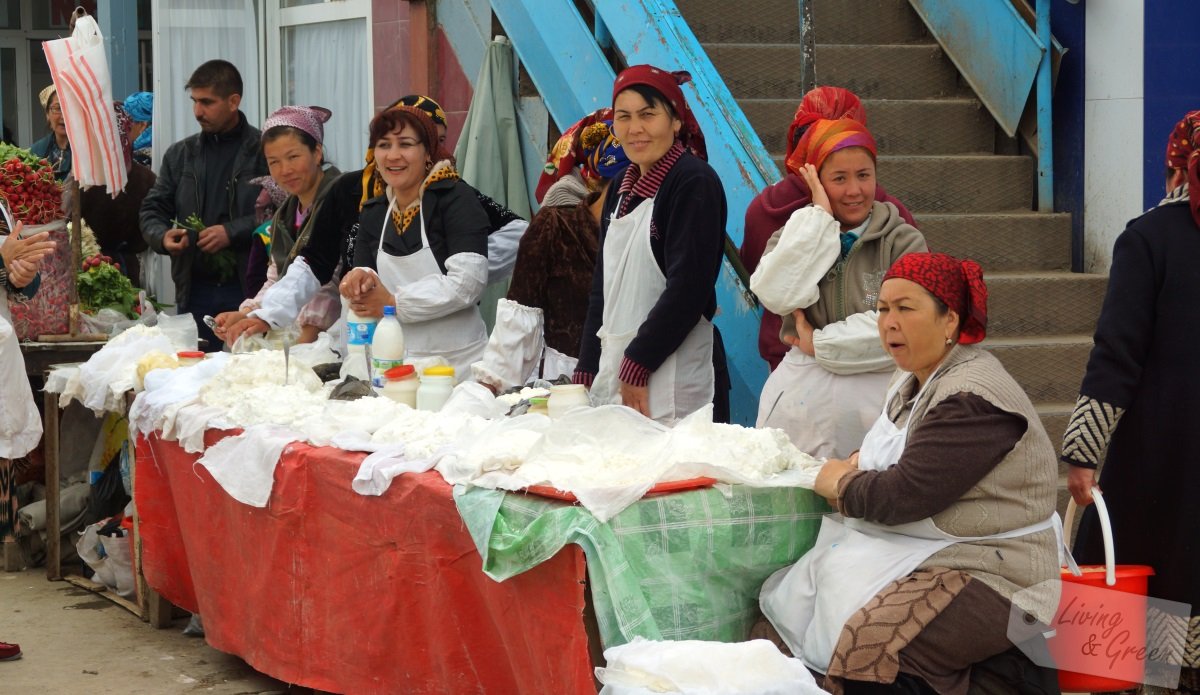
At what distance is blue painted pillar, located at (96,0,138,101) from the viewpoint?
439 inches

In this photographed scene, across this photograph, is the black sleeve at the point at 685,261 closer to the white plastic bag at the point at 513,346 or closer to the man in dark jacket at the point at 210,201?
the white plastic bag at the point at 513,346

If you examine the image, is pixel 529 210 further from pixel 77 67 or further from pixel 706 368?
pixel 706 368

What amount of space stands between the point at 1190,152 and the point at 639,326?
158cm

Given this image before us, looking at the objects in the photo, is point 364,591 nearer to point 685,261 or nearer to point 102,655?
point 685,261

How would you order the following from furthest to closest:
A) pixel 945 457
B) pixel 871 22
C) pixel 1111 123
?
1. pixel 871 22
2. pixel 1111 123
3. pixel 945 457

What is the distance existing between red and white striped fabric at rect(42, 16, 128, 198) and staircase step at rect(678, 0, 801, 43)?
8.80 feet

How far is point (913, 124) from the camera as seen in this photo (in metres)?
6.64

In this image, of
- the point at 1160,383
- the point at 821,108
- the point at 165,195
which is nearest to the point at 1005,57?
the point at 821,108

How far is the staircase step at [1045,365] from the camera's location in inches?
226

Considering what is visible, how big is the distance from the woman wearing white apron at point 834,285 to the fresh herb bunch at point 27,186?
4.06 m

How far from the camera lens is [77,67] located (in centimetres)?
659

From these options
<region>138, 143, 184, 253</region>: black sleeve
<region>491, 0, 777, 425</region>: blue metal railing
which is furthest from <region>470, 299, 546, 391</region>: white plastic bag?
<region>138, 143, 184, 253</region>: black sleeve

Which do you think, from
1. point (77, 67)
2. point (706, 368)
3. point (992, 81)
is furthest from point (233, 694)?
point (992, 81)

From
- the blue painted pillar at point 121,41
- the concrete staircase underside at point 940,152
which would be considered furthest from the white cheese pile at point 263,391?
the blue painted pillar at point 121,41
